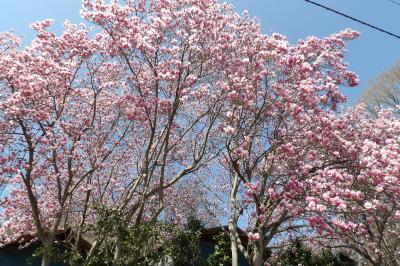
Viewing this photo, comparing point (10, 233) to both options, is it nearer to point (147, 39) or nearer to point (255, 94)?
point (147, 39)

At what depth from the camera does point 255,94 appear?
1210 centimetres

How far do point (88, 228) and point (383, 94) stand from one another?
19.5 meters

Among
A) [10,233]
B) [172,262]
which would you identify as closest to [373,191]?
[172,262]

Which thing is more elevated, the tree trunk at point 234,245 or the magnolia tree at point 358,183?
the magnolia tree at point 358,183

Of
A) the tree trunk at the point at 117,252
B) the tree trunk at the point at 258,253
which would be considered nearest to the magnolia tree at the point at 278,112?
the tree trunk at the point at 258,253

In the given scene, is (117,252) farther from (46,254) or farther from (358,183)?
(358,183)

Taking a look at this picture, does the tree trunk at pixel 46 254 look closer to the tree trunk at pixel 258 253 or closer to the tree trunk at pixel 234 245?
the tree trunk at pixel 234 245

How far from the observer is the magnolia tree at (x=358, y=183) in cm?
895

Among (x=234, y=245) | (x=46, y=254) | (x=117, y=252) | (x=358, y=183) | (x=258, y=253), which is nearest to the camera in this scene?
(x=46, y=254)

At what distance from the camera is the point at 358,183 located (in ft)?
36.9

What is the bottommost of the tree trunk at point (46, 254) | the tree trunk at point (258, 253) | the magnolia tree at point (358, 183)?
the tree trunk at point (46, 254)

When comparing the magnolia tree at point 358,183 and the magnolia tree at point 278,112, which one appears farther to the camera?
the magnolia tree at point 278,112

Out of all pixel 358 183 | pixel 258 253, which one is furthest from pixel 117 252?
pixel 358 183

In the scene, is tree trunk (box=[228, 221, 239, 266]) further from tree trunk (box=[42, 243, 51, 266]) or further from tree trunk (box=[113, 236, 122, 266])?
tree trunk (box=[42, 243, 51, 266])
